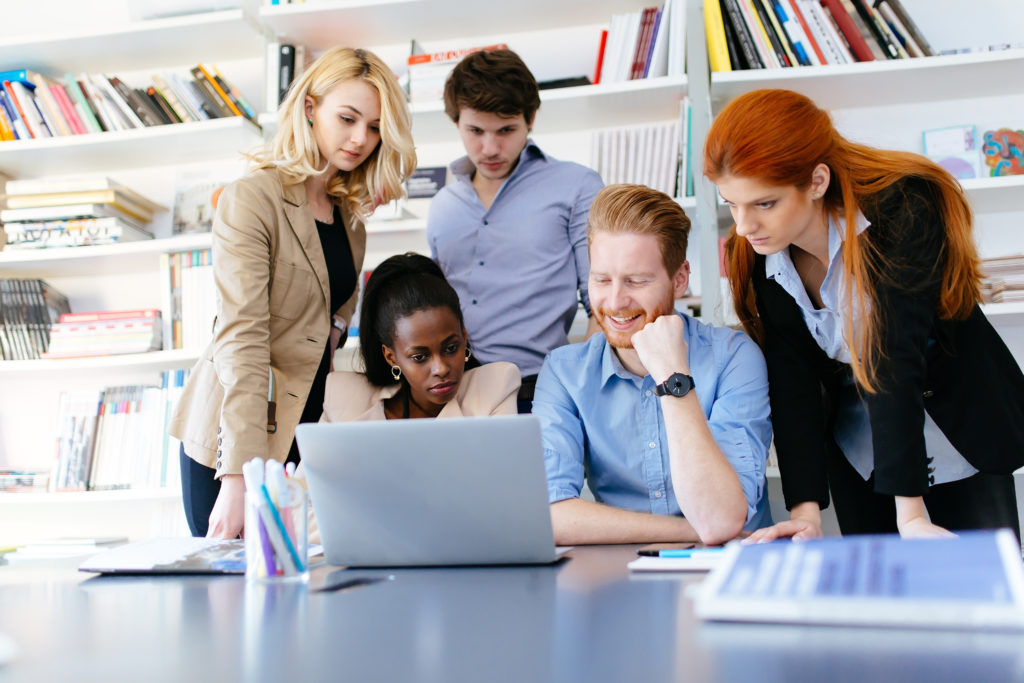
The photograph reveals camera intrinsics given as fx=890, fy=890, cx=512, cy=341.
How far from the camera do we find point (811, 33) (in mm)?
2533

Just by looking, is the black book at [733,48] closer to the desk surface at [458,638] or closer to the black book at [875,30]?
the black book at [875,30]

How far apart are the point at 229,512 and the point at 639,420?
757mm

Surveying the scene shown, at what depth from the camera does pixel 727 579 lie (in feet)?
2.29

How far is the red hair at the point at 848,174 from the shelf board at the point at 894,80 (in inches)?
45.7

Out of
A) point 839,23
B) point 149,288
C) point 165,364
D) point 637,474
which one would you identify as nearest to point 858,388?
point 637,474

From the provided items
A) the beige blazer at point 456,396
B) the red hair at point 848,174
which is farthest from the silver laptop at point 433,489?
the beige blazer at point 456,396

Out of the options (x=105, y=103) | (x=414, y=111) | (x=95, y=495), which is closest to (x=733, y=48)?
(x=414, y=111)

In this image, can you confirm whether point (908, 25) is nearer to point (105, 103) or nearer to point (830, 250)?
point (830, 250)

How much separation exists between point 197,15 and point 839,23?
1.97 m

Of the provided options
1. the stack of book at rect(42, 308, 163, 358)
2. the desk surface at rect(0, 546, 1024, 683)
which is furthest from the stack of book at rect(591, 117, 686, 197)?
the desk surface at rect(0, 546, 1024, 683)

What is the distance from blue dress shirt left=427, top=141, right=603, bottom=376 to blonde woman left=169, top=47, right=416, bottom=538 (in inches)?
9.3

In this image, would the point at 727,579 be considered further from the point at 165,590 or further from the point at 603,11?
the point at 603,11

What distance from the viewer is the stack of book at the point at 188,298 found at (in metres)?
2.81

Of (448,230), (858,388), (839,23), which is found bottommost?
(858,388)
